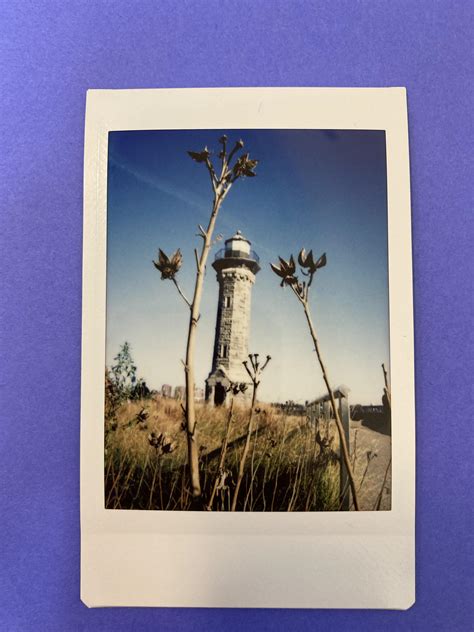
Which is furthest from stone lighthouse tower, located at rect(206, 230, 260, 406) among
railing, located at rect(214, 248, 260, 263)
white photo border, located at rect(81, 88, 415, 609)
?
white photo border, located at rect(81, 88, 415, 609)

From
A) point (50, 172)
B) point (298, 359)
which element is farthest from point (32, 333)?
point (298, 359)

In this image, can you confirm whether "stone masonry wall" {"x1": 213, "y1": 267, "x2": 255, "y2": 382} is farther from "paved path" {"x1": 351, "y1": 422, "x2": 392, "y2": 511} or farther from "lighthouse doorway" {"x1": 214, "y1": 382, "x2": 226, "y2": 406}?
"paved path" {"x1": 351, "y1": 422, "x2": 392, "y2": 511}

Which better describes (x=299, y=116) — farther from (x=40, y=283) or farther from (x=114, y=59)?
(x=40, y=283)

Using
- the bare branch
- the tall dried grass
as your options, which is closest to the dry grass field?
the tall dried grass

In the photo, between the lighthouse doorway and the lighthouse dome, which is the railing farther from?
the lighthouse doorway

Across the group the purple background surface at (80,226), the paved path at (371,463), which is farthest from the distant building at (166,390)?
the paved path at (371,463)

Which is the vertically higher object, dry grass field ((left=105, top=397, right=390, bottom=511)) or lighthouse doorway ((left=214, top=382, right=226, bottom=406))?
lighthouse doorway ((left=214, top=382, right=226, bottom=406))

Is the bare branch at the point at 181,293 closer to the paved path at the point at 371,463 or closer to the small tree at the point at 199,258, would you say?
the small tree at the point at 199,258
